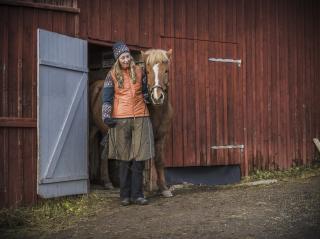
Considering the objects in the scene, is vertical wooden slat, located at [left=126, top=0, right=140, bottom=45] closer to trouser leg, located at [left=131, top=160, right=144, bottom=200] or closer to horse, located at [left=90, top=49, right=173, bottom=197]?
horse, located at [left=90, top=49, right=173, bottom=197]

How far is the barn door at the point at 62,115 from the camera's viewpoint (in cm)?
749

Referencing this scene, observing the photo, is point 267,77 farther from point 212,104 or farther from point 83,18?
point 83,18

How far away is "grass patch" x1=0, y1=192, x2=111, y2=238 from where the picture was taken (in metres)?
6.45

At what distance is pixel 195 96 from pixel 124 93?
9.51ft

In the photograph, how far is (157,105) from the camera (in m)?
7.40

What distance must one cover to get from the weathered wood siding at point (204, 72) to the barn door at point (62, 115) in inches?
6.1

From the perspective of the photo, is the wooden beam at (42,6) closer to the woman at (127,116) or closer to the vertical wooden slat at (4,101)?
the vertical wooden slat at (4,101)

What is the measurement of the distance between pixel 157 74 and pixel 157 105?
0.45 metres

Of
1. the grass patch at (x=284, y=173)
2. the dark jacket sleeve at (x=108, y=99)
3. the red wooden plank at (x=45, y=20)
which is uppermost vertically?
the red wooden plank at (x=45, y=20)

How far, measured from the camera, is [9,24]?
24.0 feet

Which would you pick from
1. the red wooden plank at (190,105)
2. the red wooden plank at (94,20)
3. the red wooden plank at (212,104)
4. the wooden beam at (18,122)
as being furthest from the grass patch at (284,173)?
the wooden beam at (18,122)

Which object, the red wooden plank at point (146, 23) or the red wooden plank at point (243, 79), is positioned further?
the red wooden plank at point (243, 79)

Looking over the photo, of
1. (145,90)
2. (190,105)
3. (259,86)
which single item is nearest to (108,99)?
(145,90)

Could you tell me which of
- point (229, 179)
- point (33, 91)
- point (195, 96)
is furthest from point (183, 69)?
point (33, 91)
